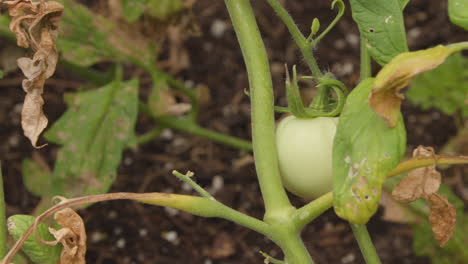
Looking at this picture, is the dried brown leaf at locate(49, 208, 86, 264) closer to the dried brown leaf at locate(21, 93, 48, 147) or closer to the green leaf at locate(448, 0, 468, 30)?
the dried brown leaf at locate(21, 93, 48, 147)

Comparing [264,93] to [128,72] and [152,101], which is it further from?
[128,72]

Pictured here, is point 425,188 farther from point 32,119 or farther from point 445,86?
point 445,86

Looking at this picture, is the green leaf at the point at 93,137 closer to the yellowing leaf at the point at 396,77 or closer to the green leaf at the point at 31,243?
the green leaf at the point at 31,243

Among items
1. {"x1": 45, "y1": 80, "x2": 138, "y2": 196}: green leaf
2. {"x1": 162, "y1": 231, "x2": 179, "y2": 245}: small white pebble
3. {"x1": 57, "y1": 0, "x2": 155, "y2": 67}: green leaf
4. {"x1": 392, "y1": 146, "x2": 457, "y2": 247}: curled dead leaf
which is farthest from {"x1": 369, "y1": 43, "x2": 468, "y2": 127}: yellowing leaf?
{"x1": 162, "y1": 231, "x2": 179, "y2": 245}: small white pebble

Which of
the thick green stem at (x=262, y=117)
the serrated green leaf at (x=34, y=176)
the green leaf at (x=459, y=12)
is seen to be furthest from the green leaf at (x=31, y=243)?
the serrated green leaf at (x=34, y=176)

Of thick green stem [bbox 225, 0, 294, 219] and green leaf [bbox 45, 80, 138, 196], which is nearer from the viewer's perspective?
thick green stem [bbox 225, 0, 294, 219]

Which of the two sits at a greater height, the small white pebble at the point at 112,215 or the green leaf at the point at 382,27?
the green leaf at the point at 382,27

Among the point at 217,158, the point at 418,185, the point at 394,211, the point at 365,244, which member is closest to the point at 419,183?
the point at 418,185
